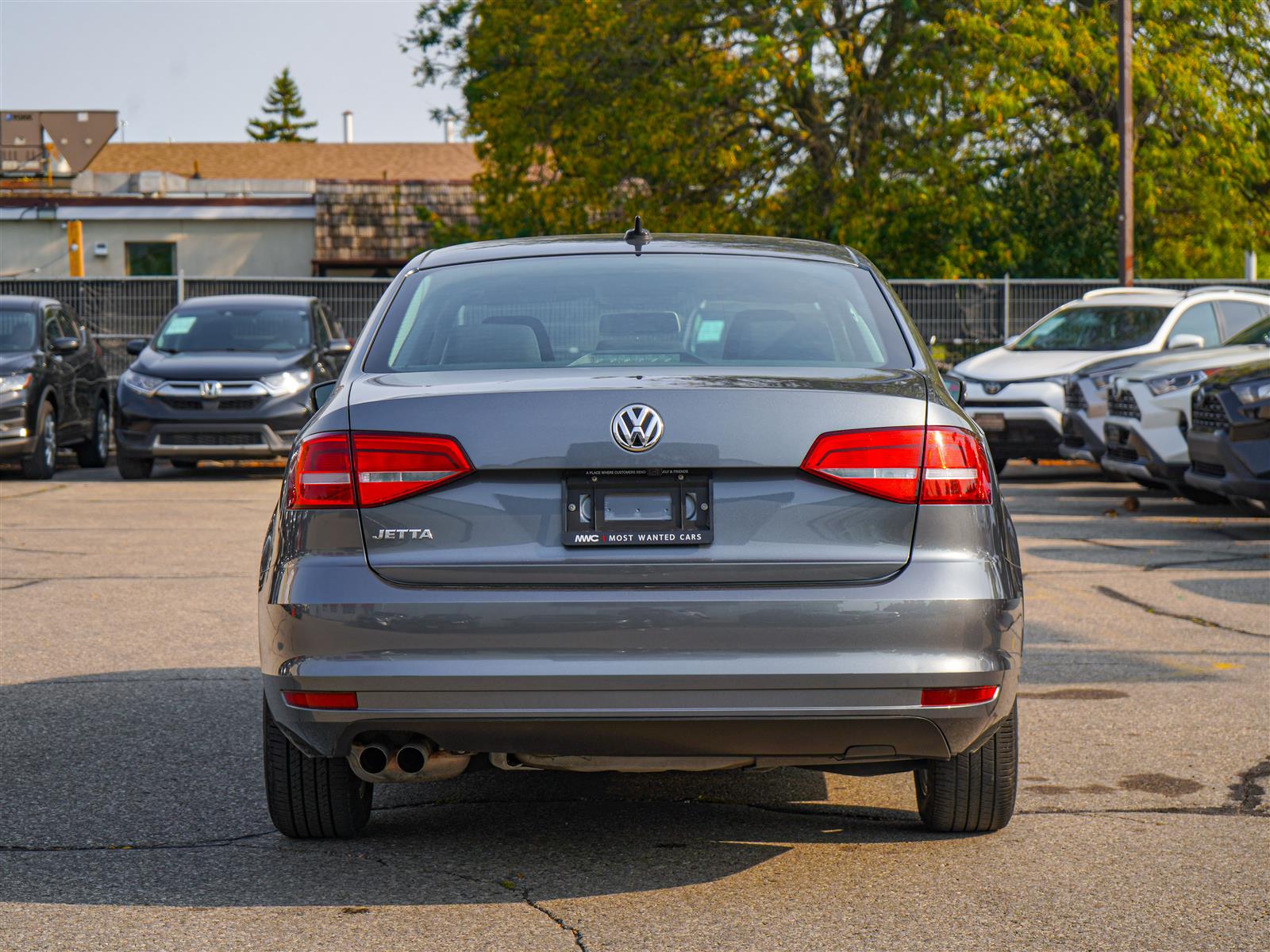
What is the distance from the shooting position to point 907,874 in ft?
14.4

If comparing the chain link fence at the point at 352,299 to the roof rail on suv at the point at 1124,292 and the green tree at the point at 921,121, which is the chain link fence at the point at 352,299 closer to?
the green tree at the point at 921,121

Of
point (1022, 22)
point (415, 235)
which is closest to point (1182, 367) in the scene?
point (1022, 22)

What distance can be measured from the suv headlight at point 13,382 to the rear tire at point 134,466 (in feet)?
3.79

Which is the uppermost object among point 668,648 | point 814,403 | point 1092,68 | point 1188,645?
point 1092,68

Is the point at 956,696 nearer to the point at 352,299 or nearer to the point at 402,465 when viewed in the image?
the point at 402,465

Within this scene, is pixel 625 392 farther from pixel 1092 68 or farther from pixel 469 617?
pixel 1092 68

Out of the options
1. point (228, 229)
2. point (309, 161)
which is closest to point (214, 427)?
point (228, 229)

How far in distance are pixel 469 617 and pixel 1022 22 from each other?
24.0 m

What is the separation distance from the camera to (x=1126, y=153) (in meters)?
23.1

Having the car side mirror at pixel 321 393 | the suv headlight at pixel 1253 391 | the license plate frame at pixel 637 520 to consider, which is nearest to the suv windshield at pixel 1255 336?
the suv headlight at pixel 1253 391

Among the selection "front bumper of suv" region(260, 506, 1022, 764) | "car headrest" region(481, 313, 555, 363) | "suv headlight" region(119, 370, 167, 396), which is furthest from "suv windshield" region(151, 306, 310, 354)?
"front bumper of suv" region(260, 506, 1022, 764)

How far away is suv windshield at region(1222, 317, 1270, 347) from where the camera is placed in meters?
14.3

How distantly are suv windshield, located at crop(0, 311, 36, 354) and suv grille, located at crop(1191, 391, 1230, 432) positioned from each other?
11254mm

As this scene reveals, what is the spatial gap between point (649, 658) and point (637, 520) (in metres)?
0.32
